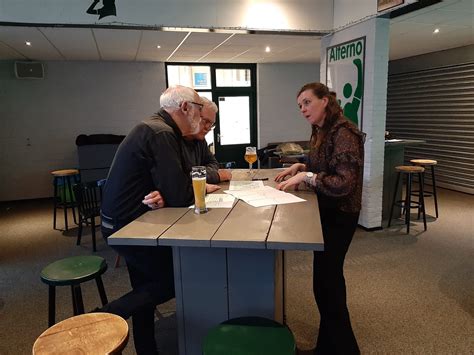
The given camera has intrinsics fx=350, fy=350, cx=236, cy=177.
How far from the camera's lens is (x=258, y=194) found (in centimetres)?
197

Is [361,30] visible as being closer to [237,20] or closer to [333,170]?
[237,20]

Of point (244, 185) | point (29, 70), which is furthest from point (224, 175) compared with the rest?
point (29, 70)

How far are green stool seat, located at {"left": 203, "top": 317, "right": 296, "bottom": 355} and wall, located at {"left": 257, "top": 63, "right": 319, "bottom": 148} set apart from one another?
6.77 meters

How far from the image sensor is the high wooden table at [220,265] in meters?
1.46

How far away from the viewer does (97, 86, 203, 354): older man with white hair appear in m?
1.68

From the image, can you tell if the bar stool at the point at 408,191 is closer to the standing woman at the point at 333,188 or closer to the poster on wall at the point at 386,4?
the poster on wall at the point at 386,4

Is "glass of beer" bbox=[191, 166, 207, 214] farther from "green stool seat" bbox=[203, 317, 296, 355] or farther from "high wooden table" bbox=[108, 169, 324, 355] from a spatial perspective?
"green stool seat" bbox=[203, 317, 296, 355]

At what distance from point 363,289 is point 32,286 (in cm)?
297

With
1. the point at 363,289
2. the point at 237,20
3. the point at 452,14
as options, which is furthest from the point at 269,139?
the point at 363,289

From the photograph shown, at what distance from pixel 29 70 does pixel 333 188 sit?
6.48 m

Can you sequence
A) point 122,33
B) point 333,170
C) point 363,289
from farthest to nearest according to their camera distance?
point 122,33
point 363,289
point 333,170

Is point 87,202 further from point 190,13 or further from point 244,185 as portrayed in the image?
point 244,185

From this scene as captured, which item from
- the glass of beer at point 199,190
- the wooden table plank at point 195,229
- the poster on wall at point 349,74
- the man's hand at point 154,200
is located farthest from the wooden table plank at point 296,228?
the poster on wall at point 349,74

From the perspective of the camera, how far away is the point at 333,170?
1.81 meters
